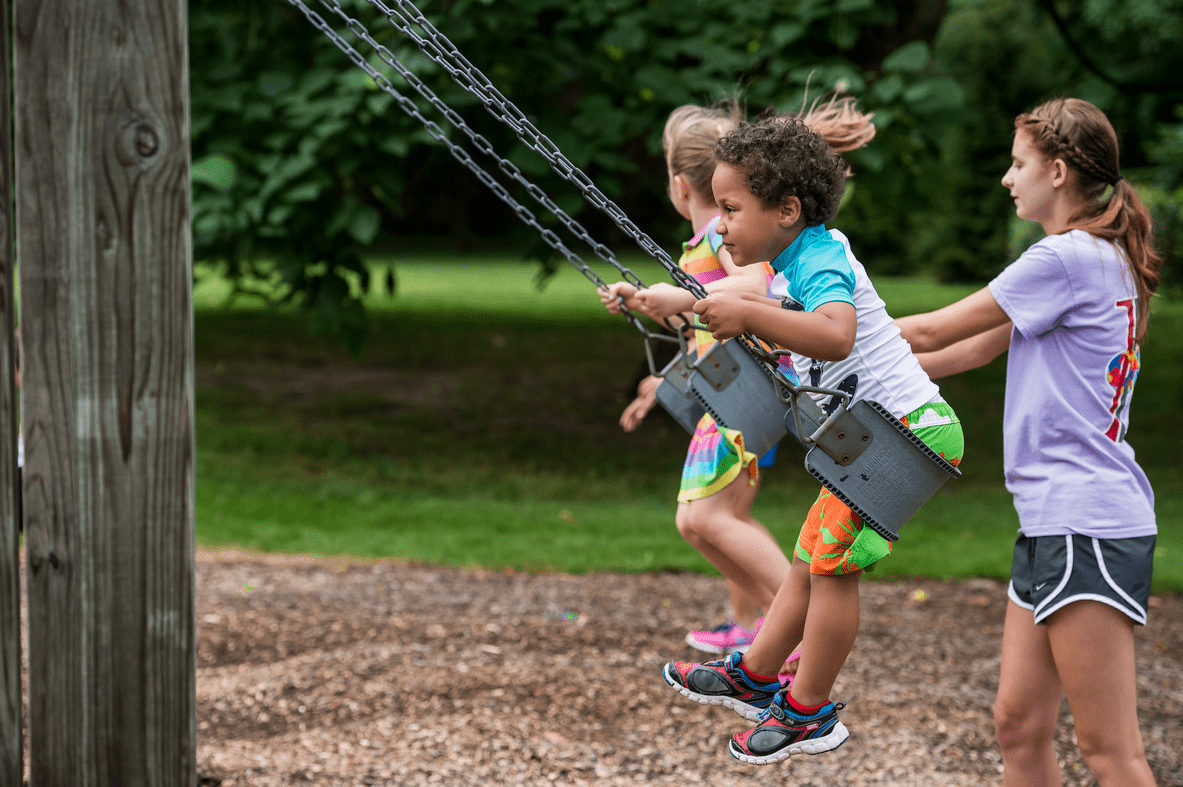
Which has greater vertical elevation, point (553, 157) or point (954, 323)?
point (553, 157)

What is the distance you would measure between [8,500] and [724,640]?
8.67 ft

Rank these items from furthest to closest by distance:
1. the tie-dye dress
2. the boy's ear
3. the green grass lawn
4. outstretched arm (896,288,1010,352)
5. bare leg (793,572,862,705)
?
1. the green grass lawn
2. the tie-dye dress
3. outstretched arm (896,288,1010,352)
4. bare leg (793,572,862,705)
5. the boy's ear

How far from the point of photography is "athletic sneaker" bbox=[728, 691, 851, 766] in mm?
2338

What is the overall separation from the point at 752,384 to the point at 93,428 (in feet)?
4.20

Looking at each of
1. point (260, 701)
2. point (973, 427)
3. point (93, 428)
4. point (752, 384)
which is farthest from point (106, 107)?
point (973, 427)

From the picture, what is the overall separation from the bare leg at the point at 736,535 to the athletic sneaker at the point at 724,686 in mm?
782

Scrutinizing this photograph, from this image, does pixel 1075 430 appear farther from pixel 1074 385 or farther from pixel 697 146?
pixel 697 146

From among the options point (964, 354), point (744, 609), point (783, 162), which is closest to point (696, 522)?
point (744, 609)

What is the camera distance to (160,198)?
2.03 metres

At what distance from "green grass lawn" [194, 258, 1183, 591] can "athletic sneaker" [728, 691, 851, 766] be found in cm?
371

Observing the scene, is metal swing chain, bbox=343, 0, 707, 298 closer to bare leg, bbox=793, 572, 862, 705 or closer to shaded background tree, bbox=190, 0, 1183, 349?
bare leg, bbox=793, 572, 862, 705

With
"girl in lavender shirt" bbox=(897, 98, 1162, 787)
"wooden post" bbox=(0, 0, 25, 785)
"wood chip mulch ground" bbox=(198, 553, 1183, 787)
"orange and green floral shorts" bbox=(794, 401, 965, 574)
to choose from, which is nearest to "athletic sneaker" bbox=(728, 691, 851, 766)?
"orange and green floral shorts" bbox=(794, 401, 965, 574)

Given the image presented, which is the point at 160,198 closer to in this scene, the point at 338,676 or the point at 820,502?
the point at 820,502

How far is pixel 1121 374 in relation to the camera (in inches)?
94.3
